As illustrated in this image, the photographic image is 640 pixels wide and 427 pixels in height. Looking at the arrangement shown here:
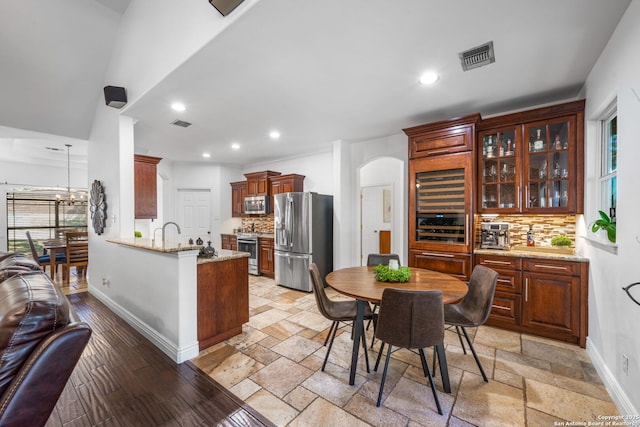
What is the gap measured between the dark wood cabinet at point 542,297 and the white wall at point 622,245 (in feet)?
0.76

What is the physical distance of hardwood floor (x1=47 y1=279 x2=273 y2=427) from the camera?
1758mm

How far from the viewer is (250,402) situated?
6.26ft

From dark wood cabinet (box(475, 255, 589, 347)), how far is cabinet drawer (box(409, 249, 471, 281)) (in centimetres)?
18

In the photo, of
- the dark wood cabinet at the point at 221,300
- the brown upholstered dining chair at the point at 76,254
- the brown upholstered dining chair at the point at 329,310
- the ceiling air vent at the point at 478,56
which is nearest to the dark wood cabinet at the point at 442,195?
the ceiling air vent at the point at 478,56

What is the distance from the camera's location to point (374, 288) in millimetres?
2133

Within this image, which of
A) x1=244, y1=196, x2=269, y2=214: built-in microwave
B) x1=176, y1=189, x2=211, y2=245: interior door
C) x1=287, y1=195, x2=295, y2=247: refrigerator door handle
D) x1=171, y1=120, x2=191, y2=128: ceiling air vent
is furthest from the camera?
x1=176, y1=189, x2=211, y2=245: interior door

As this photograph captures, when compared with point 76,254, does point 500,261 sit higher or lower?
higher

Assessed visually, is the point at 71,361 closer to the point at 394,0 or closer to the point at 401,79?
the point at 394,0

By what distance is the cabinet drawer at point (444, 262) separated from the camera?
10.5ft

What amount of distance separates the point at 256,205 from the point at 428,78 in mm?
4385

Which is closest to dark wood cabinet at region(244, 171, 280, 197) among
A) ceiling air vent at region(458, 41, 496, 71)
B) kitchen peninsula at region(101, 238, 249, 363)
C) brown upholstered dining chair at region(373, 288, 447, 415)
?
kitchen peninsula at region(101, 238, 249, 363)

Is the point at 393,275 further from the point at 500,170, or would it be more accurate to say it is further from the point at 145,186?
the point at 145,186

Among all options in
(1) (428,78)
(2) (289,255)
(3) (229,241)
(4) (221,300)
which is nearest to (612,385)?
(1) (428,78)

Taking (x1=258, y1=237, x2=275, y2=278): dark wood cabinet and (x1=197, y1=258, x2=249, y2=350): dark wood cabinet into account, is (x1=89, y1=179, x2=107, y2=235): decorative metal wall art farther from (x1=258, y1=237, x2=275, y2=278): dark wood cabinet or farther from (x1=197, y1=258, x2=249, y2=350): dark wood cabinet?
(x1=258, y1=237, x2=275, y2=278): dark wood cabinet
